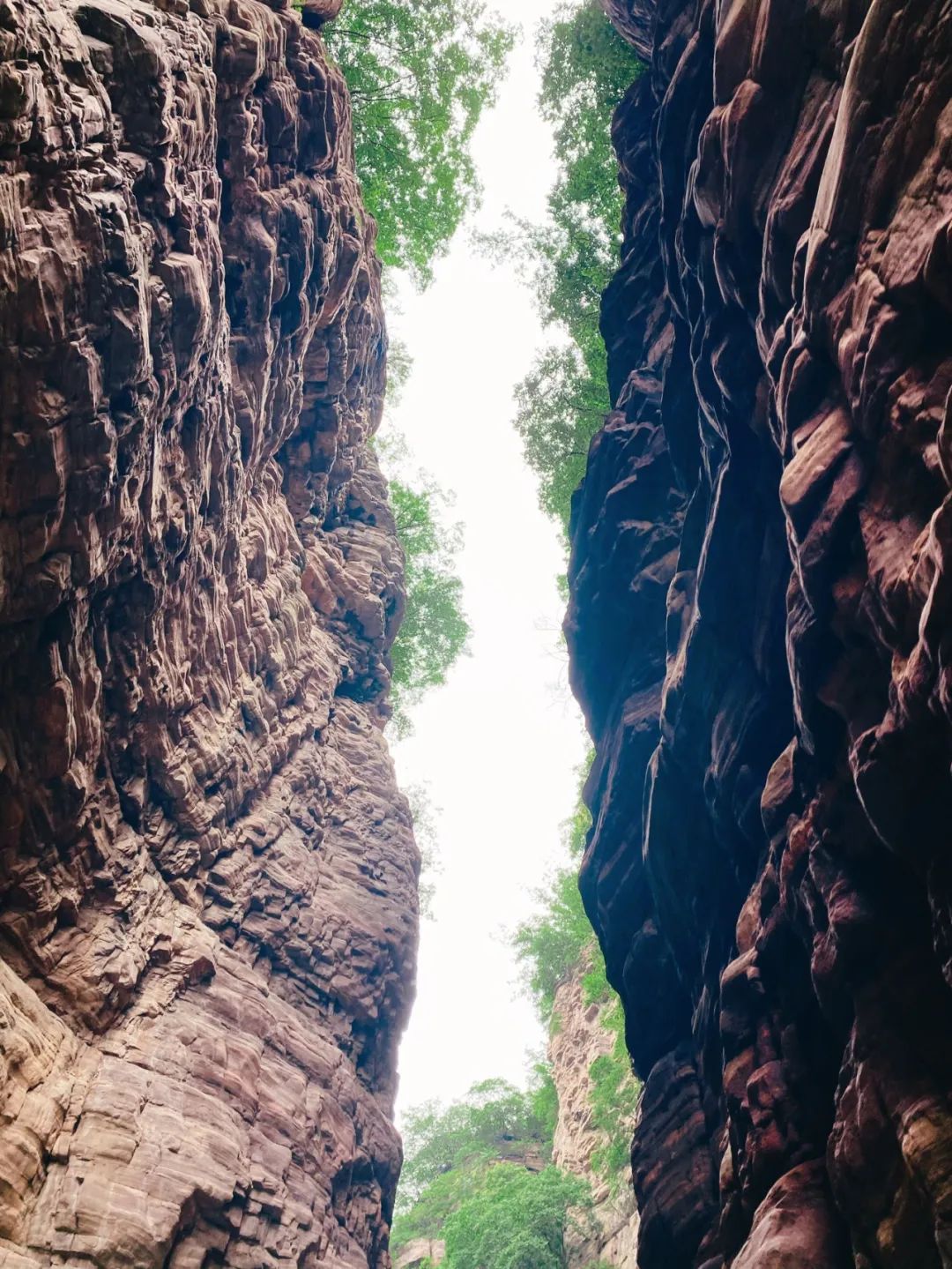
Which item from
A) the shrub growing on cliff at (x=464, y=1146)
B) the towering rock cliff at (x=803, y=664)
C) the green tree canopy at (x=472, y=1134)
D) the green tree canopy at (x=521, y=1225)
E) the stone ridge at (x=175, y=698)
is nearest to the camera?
the towering rock cliff at (x=803, y=664)

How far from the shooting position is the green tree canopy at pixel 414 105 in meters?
22.6

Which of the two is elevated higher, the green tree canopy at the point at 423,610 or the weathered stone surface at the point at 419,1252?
the green tree canopy at the point at 423,610

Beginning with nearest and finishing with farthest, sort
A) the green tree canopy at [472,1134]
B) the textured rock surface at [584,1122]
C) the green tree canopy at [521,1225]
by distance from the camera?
Answer: the green tree canopy at [521,1225] → the textured rock surface at [584,1122] → the green tree canopy at [472,1134]

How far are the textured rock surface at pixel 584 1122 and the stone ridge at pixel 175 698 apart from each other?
1113 centimetres

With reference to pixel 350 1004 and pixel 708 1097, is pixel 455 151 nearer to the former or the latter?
pixel 350 1004

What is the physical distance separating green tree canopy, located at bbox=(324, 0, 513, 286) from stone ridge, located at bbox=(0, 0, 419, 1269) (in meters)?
8.26

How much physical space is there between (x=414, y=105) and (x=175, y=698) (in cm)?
2053

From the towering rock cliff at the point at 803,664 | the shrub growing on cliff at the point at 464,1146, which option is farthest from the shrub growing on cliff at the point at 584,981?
the towering rock cliff at the point at 803,664

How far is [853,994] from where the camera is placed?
7.48 m

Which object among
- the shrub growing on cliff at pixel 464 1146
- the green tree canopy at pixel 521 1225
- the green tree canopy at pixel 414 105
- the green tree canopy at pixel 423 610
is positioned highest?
the green tree canopy at pixel 414 105

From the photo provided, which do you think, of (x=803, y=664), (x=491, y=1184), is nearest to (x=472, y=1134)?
(x=491, y=1184)

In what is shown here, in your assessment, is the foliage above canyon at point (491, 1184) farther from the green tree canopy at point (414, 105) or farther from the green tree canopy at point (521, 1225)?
the green tree canopy at point (414, 105)

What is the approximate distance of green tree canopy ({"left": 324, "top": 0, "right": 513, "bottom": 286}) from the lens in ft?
74.3

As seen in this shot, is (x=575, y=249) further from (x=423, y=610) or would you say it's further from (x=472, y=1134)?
(x=472, y=1134)
